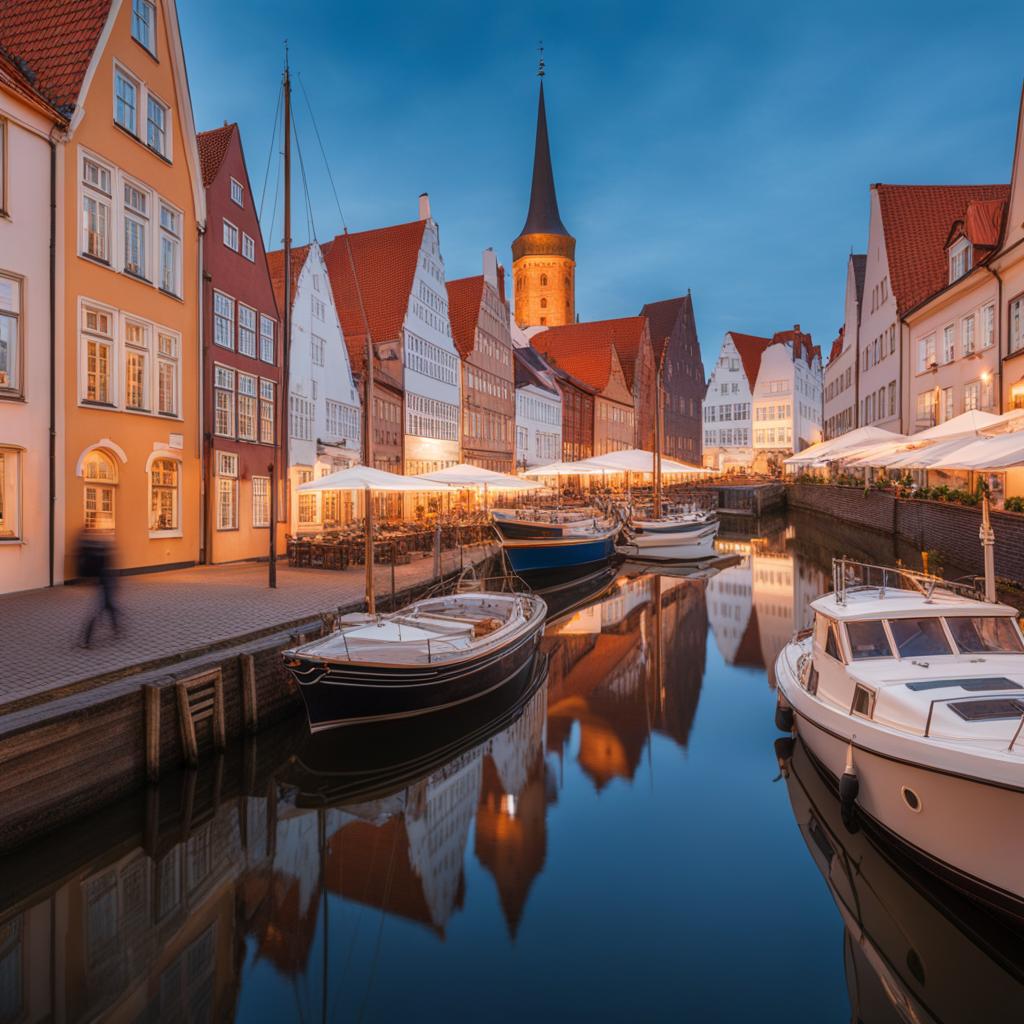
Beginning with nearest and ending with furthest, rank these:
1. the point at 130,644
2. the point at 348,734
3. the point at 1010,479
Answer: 1. the point at 130,644
2. the point at 348,734
3. the point at 1010,479

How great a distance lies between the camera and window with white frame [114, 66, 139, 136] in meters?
16.1

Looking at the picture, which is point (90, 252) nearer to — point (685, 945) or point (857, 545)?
point (685, 945)

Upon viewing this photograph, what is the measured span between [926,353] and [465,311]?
24.5m

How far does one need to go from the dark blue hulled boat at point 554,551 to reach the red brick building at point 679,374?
48.9 metres

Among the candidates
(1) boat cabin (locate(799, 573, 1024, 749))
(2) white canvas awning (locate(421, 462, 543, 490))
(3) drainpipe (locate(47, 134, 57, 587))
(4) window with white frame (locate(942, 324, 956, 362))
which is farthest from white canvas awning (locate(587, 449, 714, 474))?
(1) boat cabin (locate(799, 573, 1024, 749))

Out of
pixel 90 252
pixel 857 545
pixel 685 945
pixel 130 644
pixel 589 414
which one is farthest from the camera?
pixel 589 414

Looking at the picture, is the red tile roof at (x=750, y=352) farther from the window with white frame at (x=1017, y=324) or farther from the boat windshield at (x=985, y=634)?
the boat windshield at (x=985, y=634)

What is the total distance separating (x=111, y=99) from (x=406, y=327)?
19155 mm

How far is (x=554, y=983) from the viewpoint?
5.54 m

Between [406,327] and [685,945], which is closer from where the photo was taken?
[685,945]

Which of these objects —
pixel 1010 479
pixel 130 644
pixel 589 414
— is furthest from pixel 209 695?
pixel 589 414

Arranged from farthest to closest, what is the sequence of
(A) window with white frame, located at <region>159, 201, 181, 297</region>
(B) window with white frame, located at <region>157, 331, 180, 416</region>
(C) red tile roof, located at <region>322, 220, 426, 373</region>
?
1. (C) red tile roof, located at <region>322, 220, 426, 373</region>
2. (A) window with white frame, located at <region>159, 201, 181, 297</region>
3. (B) window with white frame, located at <region>157, 331, 180, 416</region>

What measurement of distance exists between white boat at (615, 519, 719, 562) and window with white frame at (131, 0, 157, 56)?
2421 centimetres

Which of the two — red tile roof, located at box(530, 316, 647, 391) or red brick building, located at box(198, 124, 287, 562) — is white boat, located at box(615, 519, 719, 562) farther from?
red tile roof, located at box(530, 316, 647, 391)
